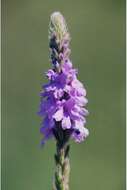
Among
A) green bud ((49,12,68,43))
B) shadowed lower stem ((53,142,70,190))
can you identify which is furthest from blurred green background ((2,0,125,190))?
green bud ((49,12,68,43))

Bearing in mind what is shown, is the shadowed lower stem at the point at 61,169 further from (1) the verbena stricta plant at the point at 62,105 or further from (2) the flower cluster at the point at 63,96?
(2) the flower cluster at the point at 63,96

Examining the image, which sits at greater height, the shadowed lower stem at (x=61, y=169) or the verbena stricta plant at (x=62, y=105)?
the verbena stricta plant at (x=62, y=105)

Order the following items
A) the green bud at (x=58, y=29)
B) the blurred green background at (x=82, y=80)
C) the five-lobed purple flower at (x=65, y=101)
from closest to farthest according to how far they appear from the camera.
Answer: the five-lobed purple flower at (x=65, y=101) < the green bud at (x=58, y=29) < the blurred green background at (x=82, y=80)

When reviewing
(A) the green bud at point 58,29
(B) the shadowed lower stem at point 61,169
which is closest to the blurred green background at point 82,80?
(B) the shadowed lower stem at point 61,169

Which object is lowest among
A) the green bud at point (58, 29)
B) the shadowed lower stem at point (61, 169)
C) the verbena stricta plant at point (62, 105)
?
the shadowed lower stem at point (61, 169)

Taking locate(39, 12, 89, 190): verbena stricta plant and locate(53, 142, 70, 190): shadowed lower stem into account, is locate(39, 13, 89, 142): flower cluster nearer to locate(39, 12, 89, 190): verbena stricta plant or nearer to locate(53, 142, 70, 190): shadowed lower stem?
locate(39, 12, 89, 190): verbena stricta plant

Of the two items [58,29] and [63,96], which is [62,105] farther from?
[58,29]
